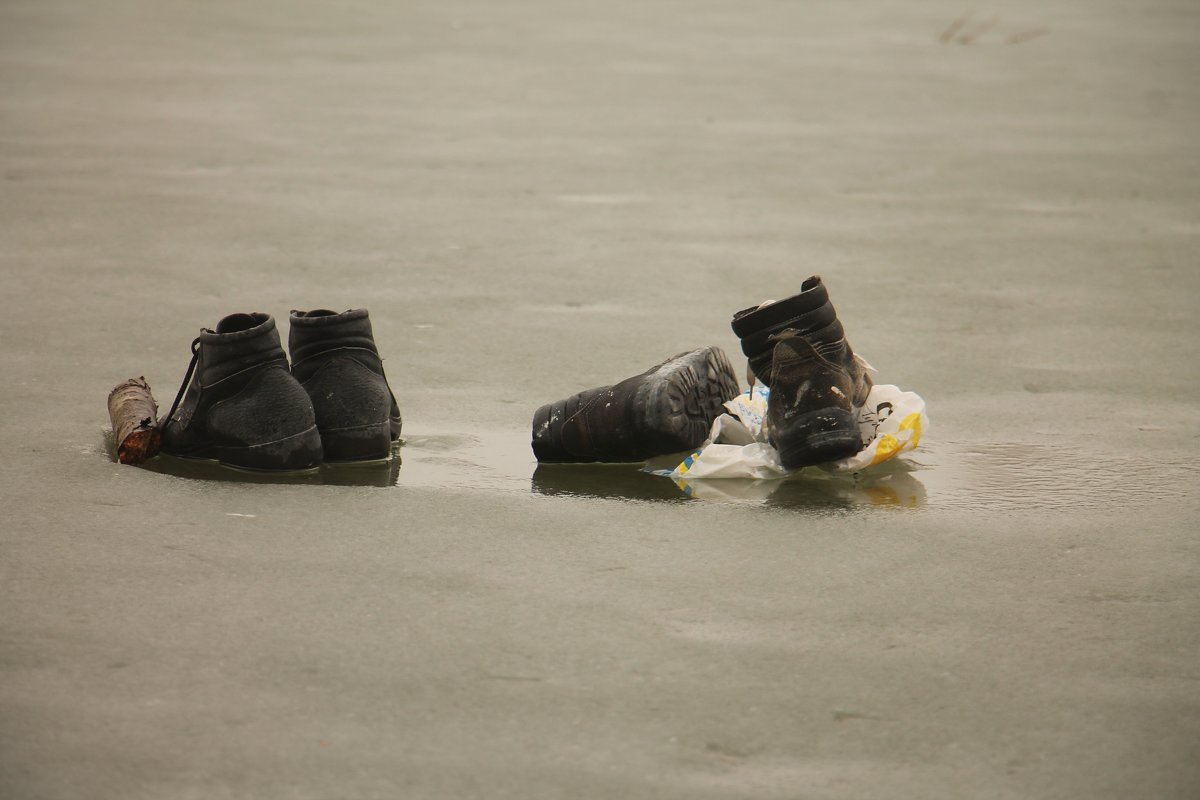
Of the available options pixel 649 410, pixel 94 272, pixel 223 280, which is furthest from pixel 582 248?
pixel 649 410

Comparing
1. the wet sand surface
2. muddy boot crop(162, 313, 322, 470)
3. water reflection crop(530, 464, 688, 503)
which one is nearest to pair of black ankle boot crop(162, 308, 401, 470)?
muddy boot crop(162, 313, 322, 470)

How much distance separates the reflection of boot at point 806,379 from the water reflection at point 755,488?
0.30 ft

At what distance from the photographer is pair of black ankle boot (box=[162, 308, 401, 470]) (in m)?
3.55

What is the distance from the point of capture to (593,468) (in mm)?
3752

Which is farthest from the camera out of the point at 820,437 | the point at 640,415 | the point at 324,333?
the point at 324,333

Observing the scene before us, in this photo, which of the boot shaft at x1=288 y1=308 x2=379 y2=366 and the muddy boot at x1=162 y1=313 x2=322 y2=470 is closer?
the muddy boot at x1=162 y1=313 x2=322 y2=470

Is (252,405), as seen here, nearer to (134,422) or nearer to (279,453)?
(279,453)

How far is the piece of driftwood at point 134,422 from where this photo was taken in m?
3.61

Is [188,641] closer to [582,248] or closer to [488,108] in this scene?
[582,248]

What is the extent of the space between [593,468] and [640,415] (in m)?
0.25

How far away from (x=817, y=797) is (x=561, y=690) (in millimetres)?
528

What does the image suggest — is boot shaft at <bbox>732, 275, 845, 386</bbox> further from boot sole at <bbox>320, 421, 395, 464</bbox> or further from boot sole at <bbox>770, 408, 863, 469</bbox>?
boot sole at <bbox>320, 421, 395, 464</bbox>

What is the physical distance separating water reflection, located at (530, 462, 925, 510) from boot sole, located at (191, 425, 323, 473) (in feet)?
1.88

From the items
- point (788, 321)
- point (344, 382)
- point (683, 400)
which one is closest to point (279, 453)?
point (344, 382)
